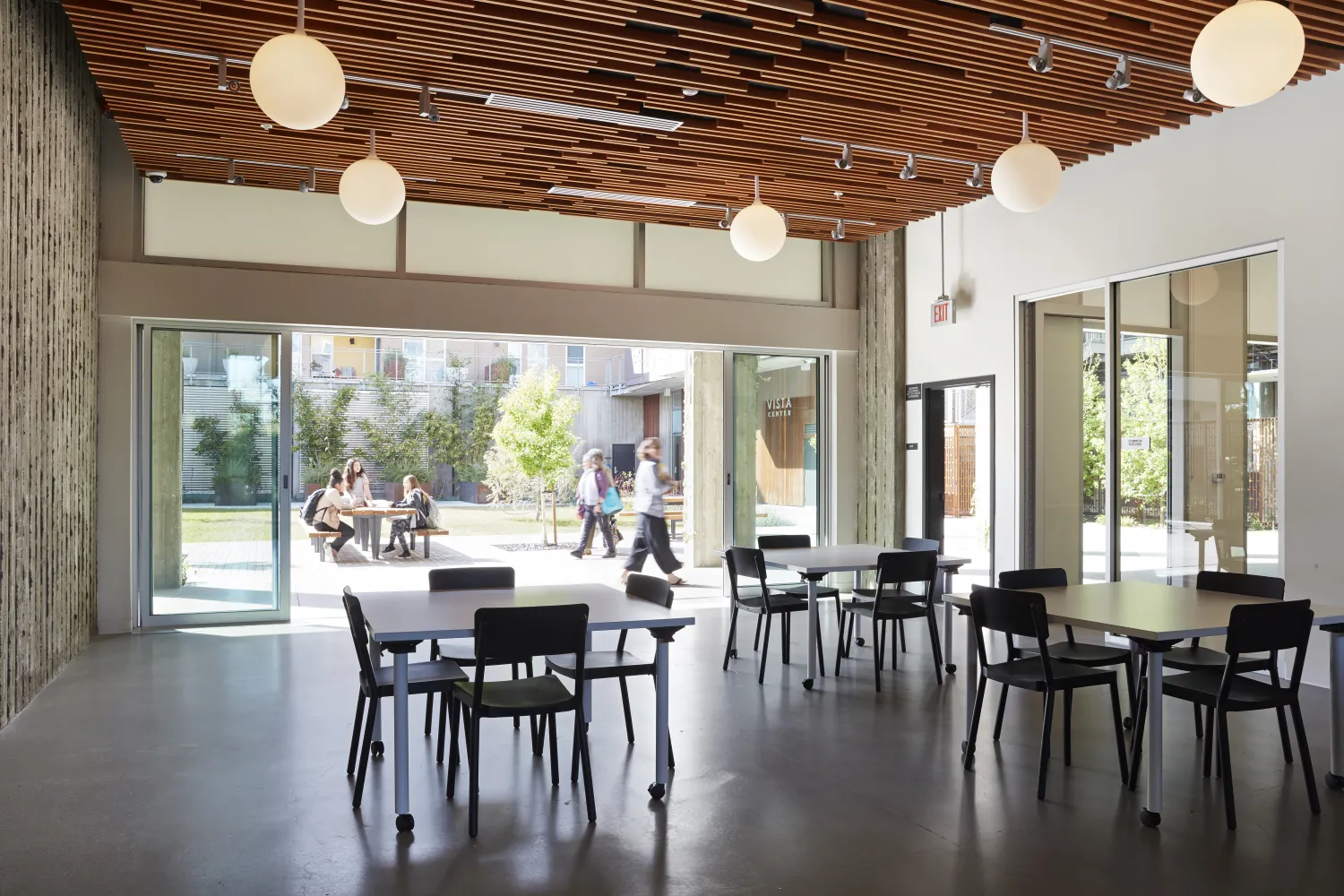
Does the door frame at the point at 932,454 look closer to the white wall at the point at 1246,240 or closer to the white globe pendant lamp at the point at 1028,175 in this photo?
the white wall at the point at 1246,240

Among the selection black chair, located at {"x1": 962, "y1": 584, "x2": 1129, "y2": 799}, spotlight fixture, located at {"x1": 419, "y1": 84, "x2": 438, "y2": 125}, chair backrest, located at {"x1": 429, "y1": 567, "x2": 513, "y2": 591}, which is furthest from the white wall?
spotlight fixture, located at {"x1": 419, "y1": 84, "x2": 438, "y2": 125}

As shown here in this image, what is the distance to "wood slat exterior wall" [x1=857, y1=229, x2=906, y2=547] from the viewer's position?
32.8ft

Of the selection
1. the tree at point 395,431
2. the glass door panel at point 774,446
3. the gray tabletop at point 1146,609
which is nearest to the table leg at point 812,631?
the gray tabletop at point 1146,609

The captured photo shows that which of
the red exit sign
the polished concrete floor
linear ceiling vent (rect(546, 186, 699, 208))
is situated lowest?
the polished concrete floor

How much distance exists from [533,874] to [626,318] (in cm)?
663

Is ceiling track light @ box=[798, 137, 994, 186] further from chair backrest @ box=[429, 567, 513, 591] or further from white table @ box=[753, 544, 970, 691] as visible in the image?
chair backrest @ box=[429, 567, 513, 591]

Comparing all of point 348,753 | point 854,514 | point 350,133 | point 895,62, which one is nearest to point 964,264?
point 854,514

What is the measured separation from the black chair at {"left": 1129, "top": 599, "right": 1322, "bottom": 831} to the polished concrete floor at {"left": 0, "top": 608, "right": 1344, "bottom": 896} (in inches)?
8.4

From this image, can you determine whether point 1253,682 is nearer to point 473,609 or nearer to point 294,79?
point 473,609

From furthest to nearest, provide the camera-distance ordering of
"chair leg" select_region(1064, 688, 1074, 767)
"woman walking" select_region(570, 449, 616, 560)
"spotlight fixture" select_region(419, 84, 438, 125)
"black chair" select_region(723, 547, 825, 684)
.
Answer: "woman walking" select_region(570, 449, 616, 560)
"black chair" select_region(723, 547, 825, 684)
"spotlight fixture" select_region(419, 84, 438, 125)
"chair leg" select_region(1064, 688, 1074, 767)

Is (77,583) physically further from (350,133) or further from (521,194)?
(521,194)

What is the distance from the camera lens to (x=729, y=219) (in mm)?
9141

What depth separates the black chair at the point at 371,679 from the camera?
4062 mm

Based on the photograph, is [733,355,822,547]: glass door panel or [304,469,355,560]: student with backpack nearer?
[733,355,822,547]: glass door panel
